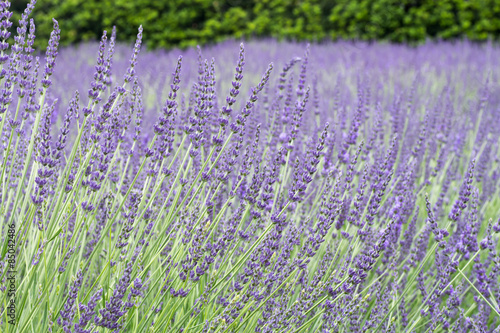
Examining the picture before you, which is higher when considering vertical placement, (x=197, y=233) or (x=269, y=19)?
(x=269, y=19)

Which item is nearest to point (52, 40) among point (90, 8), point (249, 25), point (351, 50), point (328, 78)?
point (328, 78)

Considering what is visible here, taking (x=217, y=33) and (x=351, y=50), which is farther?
(x=217, y=33)

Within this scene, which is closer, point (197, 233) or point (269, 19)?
point (197, 233)

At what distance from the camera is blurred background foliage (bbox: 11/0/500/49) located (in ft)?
34.5

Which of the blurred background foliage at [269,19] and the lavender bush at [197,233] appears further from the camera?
the blurred background foliage at [269,19]

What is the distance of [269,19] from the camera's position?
11.3 meters

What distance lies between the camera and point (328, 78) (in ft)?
21.0

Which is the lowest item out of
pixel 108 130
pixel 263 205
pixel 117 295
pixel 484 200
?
pixel 484 200

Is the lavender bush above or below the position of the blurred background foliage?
below

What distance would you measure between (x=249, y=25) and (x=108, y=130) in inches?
392

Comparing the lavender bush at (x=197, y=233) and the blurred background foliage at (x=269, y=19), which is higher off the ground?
the blurred background foliage at (x=269, y=19)

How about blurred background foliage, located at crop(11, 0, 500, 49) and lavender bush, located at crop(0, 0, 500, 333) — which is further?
blurred background foliage, located at crop(11, 0, 500, 49)

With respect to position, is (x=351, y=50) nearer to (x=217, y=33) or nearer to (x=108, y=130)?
(x=217, y=33)

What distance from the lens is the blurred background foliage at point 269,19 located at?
34.5 ft
